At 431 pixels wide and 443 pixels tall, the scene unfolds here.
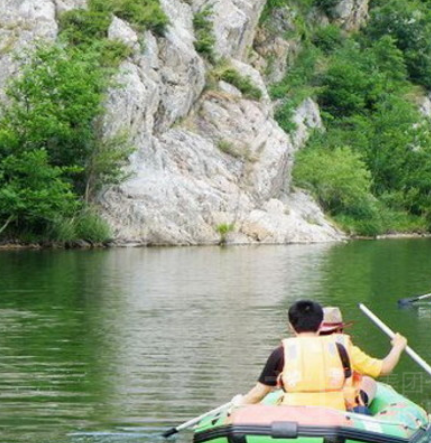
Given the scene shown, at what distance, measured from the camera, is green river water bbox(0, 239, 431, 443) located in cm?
1548

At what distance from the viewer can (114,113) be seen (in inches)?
2212

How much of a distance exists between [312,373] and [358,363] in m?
0.90

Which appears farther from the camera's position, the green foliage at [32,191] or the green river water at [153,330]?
the green foliage at [32,191]

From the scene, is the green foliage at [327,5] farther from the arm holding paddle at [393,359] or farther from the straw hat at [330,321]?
the arm holding paddle at [393,359]

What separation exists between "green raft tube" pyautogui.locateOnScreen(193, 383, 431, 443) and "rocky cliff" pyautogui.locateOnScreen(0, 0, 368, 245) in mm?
43415

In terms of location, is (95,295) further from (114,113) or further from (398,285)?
(114,113)

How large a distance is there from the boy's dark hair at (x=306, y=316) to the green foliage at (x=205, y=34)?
56895 millimetres

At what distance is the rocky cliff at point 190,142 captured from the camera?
184ft

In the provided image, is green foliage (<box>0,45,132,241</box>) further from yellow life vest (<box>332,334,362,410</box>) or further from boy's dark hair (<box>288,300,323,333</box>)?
boy's dark hair (<box>288,300,323,333</box>)

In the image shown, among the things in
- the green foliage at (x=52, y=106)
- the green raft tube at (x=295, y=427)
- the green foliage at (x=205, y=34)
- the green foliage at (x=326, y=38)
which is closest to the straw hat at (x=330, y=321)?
the green raft tube at (x=295, y=427)

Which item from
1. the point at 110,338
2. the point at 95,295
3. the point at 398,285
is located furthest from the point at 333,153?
the point at 110,338

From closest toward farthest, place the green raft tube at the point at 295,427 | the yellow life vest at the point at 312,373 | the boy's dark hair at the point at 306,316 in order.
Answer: the green raft tube at the point at 295,427 → the boy's dark hair at the point at 306,316 → the yellow life vest at the point at 312,373

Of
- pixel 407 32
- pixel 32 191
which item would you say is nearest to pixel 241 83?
pixel 32 191

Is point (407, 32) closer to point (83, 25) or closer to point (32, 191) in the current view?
point (83, 25)
